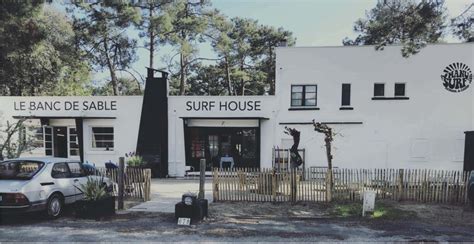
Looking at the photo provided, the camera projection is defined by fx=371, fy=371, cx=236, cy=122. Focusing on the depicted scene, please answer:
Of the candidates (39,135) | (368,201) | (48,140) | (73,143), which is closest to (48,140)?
(48,140)

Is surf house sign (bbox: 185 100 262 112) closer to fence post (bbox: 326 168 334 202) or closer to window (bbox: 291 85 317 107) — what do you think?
window (bbox: 291 85 317 107)

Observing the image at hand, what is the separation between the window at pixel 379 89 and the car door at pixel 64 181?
1340 centimetres

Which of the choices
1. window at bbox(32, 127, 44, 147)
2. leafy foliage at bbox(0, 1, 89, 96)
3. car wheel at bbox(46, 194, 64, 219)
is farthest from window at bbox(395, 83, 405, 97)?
leafy foliage at bbox(0, 1, 89, 96)

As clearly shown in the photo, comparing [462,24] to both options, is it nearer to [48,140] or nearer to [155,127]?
[155,127]

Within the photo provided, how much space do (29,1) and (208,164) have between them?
33.4 ft

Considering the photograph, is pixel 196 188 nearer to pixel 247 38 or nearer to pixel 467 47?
pixel 467 47

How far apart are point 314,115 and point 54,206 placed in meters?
11.8

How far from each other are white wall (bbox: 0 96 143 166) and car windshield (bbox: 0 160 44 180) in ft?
29.1

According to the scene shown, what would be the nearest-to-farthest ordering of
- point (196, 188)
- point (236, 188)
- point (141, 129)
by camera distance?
point (236, 188) → point (196, 188) → point (141, 129)

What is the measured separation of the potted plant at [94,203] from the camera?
8.60 metres

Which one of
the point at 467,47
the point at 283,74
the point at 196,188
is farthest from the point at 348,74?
the point at 196,188

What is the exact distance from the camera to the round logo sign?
1655 centimetres

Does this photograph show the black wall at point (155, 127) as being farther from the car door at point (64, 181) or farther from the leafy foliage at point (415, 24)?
the leafy foliage at point (415, 24)

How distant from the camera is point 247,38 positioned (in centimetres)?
3394
